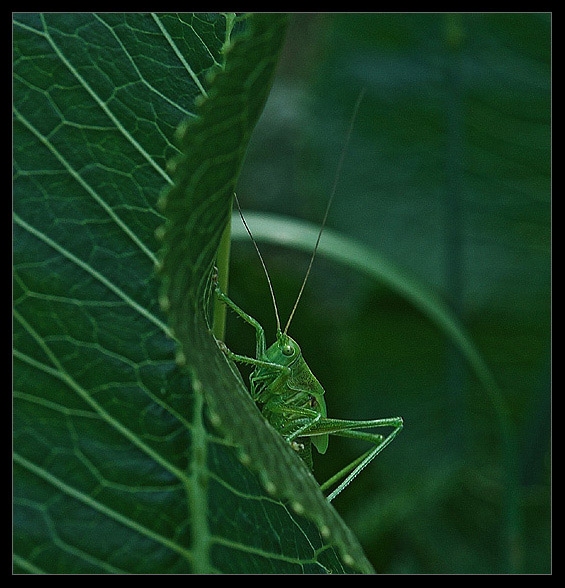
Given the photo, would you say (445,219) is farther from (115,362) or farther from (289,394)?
(115,362)

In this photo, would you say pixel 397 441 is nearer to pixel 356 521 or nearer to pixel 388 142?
pixel 356 521

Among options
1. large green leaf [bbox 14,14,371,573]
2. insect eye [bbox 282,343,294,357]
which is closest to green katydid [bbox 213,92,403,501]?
insect eye [bbox 282,343,294,357]

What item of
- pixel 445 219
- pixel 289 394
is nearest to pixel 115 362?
pixel 289 394

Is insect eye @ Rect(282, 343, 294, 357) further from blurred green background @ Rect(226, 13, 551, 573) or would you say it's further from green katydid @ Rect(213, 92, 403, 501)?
blurred green background @ Rect(226, 13, 551, 573)

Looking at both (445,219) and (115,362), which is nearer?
(115,362)

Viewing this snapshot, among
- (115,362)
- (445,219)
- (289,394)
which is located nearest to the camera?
(115,362)

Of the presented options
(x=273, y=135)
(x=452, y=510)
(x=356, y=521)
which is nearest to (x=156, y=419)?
(x=356, y=521)

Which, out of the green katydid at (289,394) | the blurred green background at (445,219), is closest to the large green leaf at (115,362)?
the green katydid at (289,394)
